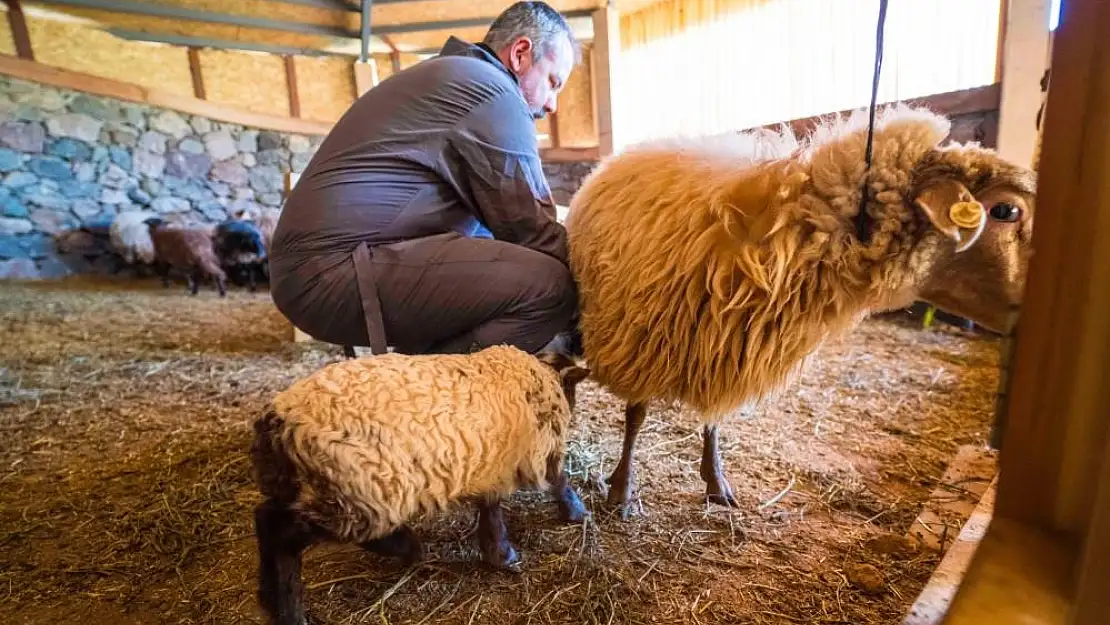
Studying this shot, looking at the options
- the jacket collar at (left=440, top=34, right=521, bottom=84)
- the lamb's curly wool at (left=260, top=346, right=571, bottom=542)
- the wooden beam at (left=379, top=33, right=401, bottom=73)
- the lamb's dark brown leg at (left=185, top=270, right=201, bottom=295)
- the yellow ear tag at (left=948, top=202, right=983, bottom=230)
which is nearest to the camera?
the lamb's curly wool at (left=260, top=346, right=571, bottom=542)

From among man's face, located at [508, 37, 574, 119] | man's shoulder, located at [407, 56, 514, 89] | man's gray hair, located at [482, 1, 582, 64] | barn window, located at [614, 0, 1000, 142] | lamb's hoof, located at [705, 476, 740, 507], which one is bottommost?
lamb's hoof, located at [705, 476, 740, 507]

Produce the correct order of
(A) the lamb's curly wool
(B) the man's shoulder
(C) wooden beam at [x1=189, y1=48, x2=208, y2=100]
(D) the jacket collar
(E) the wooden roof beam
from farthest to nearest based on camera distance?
1. (C) wooden beam at [x1=189, y1=48, x2=208, y2=100]
2. (E) the wooden roof beam
3. (D) the jacket collar
4. (B) the man's shoulder
5. (A) the lamb's curly wool

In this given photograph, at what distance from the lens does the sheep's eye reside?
1345 millimetres

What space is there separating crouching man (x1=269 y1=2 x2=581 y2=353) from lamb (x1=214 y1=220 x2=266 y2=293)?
556cm

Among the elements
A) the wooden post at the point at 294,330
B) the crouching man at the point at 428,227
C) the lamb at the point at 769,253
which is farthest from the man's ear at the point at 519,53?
the wooden post at the point at 294,330

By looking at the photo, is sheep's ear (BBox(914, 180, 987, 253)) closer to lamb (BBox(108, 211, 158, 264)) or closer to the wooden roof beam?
the wooden roof beam

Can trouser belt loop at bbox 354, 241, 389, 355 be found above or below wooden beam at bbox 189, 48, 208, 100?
below

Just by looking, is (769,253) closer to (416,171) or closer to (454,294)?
(454,294)

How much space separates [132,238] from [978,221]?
27.6ft

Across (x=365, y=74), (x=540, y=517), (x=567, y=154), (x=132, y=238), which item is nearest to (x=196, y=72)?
(x=132, y=238)

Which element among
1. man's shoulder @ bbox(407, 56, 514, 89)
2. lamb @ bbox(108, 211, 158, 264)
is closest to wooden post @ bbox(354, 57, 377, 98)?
lamb @ bbox(108, 211, 158, 264)

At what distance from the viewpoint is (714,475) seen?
1.96m

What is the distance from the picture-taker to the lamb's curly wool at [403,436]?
1.16m

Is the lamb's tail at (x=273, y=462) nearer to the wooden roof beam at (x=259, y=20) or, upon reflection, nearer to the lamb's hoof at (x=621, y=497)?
the lamb's hoof at (x=621, y=497)
